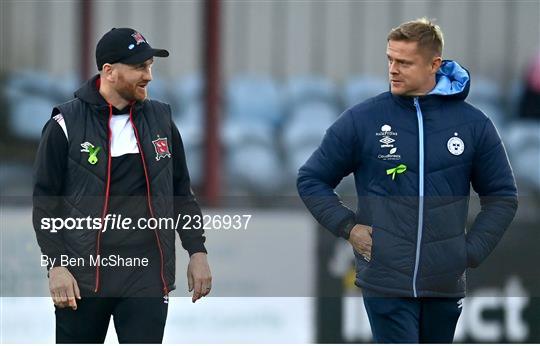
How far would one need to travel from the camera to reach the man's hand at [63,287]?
12.5 feet

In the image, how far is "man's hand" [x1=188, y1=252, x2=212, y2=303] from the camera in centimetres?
393

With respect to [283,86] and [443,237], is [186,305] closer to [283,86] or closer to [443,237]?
[283,86]

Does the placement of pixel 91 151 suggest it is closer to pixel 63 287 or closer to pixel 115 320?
pixel 63 287

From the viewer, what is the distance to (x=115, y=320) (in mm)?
3852

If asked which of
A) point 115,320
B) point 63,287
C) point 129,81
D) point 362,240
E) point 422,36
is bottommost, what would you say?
point 115,320

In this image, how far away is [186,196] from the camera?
396 centimetres

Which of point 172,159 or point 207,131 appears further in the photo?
point 207,131

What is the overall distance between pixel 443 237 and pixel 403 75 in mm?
494

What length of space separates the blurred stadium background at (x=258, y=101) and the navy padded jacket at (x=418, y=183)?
213 cm

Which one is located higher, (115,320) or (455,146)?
(455,146)

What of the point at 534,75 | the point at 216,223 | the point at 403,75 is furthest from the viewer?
the point at 534,75

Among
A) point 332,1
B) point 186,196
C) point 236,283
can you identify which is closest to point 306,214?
point 236,283

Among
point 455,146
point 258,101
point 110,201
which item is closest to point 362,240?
point 455,146

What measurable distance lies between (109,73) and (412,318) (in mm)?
1179
